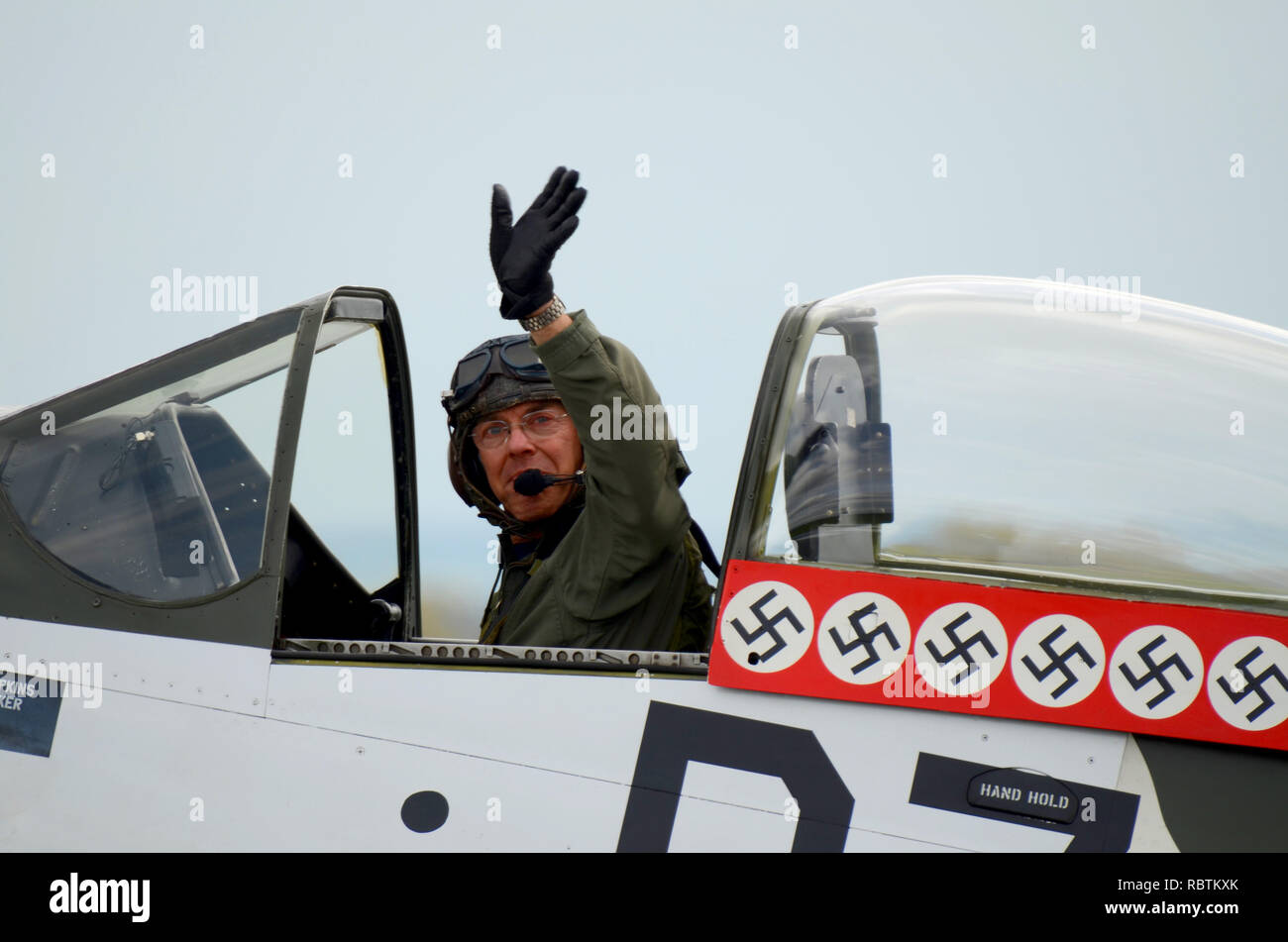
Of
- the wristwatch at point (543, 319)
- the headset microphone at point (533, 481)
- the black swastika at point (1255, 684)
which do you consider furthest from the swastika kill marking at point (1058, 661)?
the headset microphone at point (533, 481)

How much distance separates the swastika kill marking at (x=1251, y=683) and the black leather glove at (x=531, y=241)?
55.9 inches

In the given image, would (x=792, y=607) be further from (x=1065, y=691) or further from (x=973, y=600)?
(x=1065, y=691)

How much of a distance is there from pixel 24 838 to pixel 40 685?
0.28m

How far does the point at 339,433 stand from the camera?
302cm

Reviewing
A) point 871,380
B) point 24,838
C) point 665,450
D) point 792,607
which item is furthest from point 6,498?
point 871,380

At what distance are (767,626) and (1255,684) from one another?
84 centimetres

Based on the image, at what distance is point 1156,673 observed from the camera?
1.91 meters

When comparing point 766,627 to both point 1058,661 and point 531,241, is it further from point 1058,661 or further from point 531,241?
point 531,241

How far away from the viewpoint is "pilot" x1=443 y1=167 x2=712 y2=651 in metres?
2.25

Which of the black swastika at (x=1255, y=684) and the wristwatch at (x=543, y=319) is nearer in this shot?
the black swastika at (x=1255, y=684)

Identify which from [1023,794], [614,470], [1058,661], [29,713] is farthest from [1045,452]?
[29,713]

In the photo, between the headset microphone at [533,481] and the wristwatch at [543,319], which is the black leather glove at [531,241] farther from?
the headset microphone at [533,481]

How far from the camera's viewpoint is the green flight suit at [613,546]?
2275 mm

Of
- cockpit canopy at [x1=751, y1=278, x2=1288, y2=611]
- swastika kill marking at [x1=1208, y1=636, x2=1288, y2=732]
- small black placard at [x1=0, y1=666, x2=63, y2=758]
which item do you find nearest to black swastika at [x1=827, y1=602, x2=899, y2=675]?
cockpit canopy at [x1=751, y1=278, x2=1288, y2=611]
